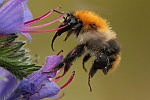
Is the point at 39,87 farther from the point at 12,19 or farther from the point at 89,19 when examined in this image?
the point at 89,19

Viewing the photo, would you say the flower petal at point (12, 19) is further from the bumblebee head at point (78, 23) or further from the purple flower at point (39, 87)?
the bumblebee head at point (78, 23)

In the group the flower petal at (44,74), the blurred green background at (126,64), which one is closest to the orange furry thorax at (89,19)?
the flower petal at (44,74)

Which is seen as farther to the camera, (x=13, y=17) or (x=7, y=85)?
(x=7, y=85)

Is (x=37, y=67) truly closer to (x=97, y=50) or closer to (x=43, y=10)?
(x=97, y=50)

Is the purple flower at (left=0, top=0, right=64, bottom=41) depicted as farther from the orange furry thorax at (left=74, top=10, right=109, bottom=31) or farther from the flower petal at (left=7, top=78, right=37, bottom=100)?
the orange furry thorax at (left=74, top=10, right=109, bottom=31)

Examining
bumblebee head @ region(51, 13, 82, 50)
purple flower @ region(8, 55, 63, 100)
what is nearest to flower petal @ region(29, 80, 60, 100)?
purple flower @ region(8, 55, 63, 100)

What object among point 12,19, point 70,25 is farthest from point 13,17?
point 70,25
